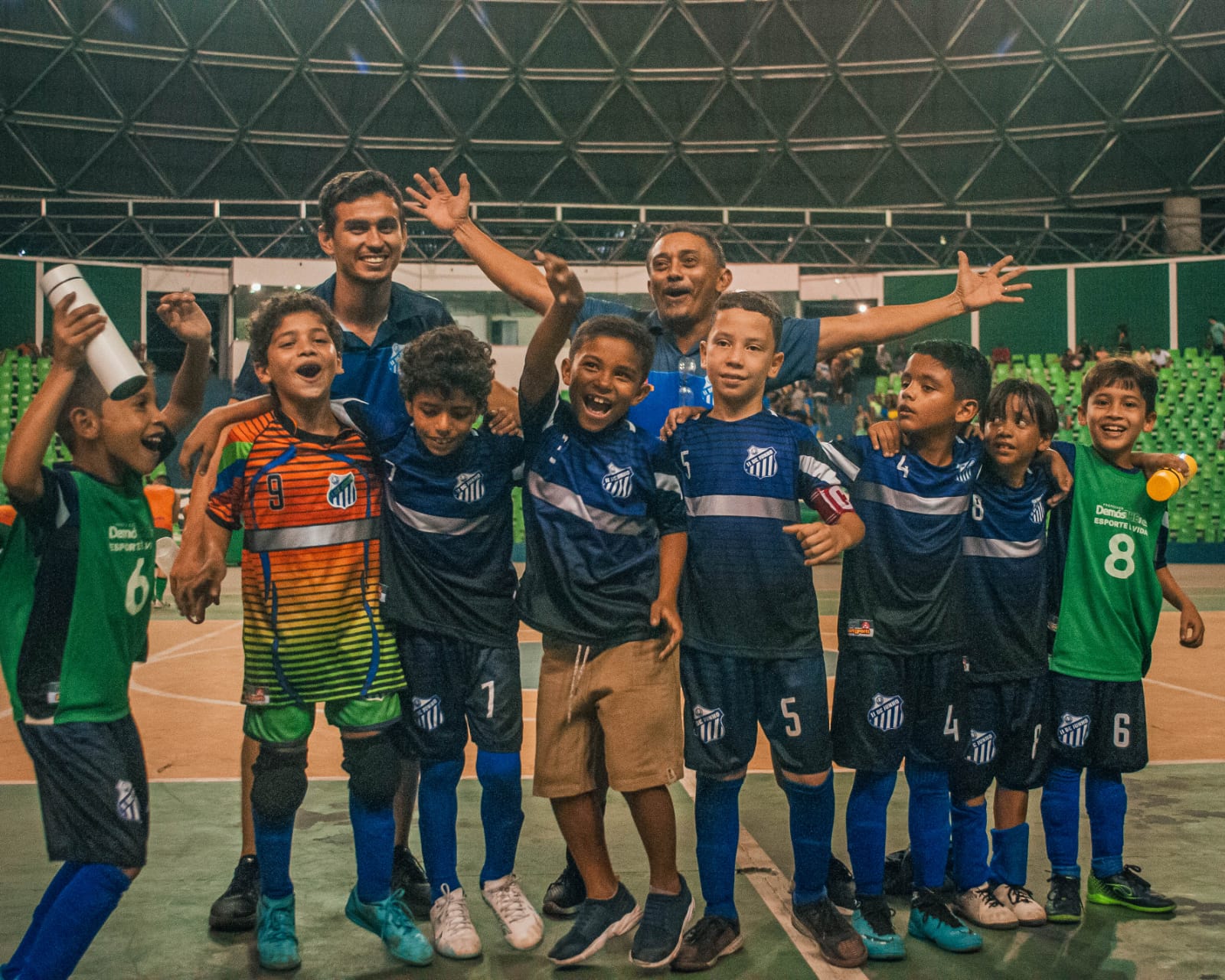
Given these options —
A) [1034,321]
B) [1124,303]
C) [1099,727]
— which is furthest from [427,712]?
[1124,303]

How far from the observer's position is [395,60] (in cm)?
2641

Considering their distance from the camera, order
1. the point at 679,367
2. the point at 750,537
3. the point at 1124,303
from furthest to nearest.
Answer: the point at 1124,303 < the point at 679,367 < the point at 750,537

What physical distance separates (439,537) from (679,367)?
1.15 m

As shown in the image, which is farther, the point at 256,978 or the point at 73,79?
the point at 73,79

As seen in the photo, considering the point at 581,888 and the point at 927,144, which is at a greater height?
the point at 927,144

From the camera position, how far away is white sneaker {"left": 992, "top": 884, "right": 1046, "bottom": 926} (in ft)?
12.2

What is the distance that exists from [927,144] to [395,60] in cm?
1278

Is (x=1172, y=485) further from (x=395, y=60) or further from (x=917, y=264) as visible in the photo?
(x=395, y=60)

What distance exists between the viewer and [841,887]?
3881 mm

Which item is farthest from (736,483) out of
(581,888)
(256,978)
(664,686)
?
(256,978)

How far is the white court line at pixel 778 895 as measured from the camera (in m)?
3.32

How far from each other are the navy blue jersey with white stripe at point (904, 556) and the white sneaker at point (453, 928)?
150 cm

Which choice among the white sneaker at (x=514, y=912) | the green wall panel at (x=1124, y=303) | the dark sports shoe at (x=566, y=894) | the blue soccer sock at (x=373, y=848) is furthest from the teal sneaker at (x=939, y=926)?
the green wall panel at (x=1124, y=303)

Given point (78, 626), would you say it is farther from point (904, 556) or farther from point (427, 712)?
point (904, 556)
